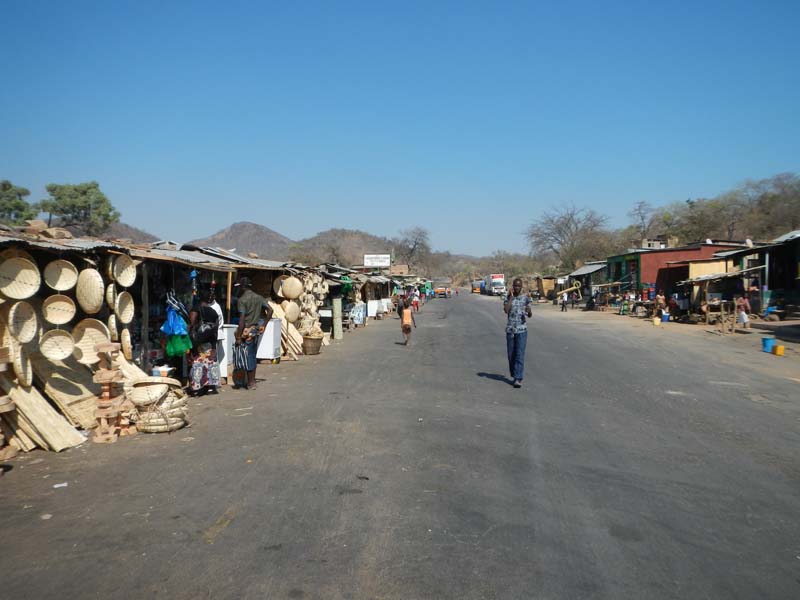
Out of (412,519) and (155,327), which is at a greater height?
(155,327)

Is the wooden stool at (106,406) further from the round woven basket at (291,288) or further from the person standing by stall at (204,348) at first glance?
the round woven basket at (291,288)

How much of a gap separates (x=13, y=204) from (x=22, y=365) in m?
37.7

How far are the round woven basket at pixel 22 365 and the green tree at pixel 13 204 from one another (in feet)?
119

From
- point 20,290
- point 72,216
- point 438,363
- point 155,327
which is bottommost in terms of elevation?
point 438,363

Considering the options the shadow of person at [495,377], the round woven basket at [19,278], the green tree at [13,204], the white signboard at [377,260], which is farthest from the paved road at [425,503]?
the white signboard at [377,260]

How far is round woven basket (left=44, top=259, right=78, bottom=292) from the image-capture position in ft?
22.9

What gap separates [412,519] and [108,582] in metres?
2.15

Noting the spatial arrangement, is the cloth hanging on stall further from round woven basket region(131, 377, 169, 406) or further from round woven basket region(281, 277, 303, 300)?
round woven basket region(281, 277, 303, 300)

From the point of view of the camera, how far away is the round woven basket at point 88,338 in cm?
734

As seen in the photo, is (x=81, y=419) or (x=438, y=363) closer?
(x=81, y=419)

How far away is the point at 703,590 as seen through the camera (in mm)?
3510

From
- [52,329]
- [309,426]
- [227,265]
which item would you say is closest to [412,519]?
[309,426]

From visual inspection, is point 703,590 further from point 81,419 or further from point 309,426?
point 81,419

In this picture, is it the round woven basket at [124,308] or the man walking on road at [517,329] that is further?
the man walking on road at [517,329]
